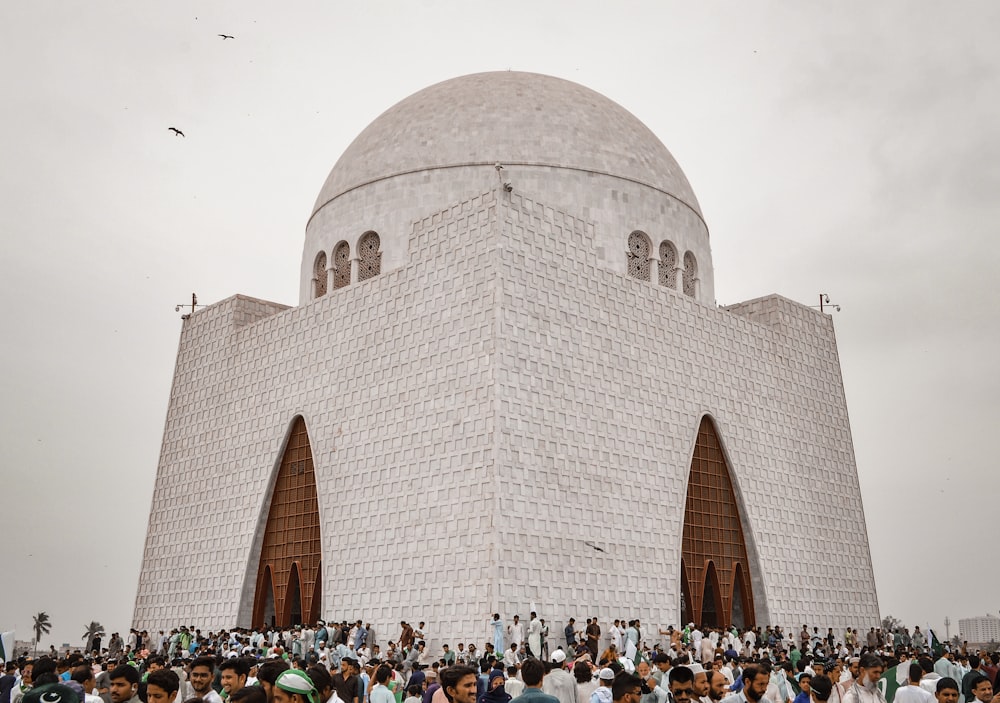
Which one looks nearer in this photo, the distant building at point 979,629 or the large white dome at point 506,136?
the large white dome at point 506,136

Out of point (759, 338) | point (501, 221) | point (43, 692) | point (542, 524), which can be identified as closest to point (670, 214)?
point (759, 338)

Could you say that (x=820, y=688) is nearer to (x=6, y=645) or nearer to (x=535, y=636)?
(x=6, y=645)

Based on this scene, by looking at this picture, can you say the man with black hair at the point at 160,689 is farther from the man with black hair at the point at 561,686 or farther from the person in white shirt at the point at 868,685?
the person in white shirt at the point at 868,685

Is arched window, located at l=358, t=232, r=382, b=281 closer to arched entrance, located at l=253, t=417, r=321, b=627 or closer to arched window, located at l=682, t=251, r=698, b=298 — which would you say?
arched entrance, located at l=253, t=417, r=321, b=627

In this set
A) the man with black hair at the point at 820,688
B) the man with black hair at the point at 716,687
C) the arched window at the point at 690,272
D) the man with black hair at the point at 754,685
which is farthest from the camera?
the arched window at the point at 690,272

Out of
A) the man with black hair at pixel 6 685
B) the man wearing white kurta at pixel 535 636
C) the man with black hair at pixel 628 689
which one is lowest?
the man with black hair at pixel 6 685

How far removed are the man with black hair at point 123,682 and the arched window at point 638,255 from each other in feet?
58.7

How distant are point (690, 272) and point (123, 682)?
1987cm

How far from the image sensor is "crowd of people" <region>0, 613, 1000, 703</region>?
14.8 feet

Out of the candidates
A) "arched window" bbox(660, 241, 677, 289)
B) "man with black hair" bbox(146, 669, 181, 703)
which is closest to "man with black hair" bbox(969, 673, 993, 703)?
"man with black hair" bbox(146, 669, 181, 703)

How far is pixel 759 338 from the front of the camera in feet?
74.1

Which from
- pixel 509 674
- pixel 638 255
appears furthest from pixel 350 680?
pixel 638 255

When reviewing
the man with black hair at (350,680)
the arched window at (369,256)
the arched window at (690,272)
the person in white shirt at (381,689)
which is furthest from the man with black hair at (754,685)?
the arched window at (690,272)

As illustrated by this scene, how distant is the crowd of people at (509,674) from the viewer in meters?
4.50
